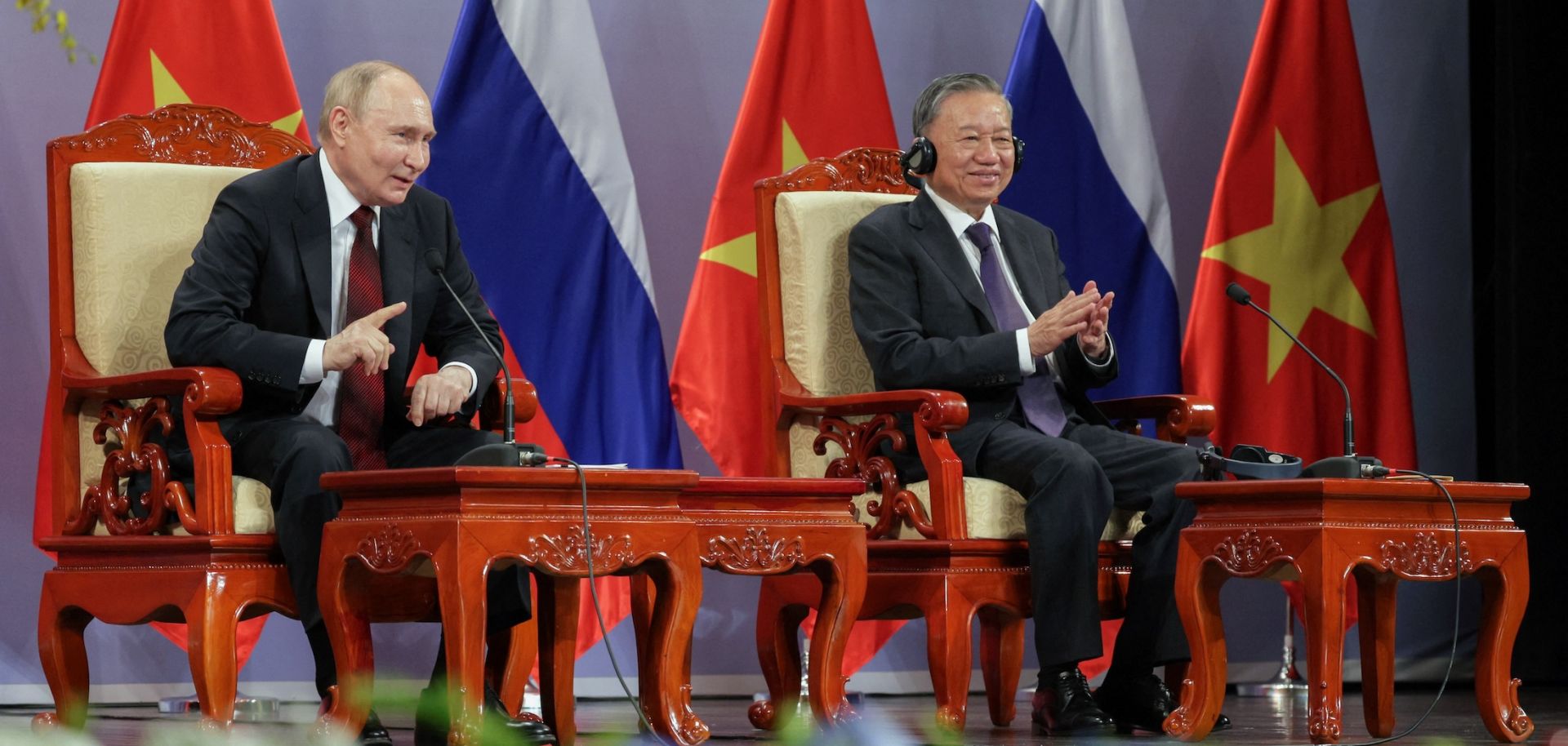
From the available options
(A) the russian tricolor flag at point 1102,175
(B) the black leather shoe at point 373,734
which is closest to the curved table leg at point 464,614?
(B) the black leather shoe at point 373,734

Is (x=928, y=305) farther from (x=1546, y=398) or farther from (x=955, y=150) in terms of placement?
(x=1546, y=398)

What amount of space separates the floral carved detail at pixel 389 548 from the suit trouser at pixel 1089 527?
1169 mm

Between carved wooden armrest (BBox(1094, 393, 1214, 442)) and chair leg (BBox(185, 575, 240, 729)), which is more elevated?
carved wooden armrest (BBox(1094, 393, 1214, 442))

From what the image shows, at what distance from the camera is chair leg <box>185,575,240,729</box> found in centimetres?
267

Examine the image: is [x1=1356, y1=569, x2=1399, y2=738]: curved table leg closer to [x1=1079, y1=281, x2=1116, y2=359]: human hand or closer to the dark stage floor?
the dark stage floor

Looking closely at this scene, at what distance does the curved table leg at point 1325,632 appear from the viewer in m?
2.72

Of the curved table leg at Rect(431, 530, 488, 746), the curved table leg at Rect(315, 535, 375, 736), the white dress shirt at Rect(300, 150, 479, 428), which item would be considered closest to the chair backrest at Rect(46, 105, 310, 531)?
the white dress shirt at Rect(300, 150, 479, 428)

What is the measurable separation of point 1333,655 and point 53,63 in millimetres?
3145

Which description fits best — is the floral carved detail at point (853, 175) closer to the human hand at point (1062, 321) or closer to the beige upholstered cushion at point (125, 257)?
the human hand at point (1062, 321)

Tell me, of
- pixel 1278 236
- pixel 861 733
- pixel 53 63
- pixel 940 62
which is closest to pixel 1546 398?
pixel 1278 236

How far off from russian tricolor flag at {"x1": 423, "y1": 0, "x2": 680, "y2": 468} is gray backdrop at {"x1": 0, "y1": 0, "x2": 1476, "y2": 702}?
1.16 feet

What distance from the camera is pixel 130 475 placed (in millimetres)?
2949

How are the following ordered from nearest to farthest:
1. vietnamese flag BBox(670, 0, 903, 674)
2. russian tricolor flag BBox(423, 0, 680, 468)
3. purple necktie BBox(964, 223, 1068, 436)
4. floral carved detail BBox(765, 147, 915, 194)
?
1. purple necktie BBox(964, 223, 1068, 436)
2. floral carved detail BBox(765, 147, 915, 194)
3. russian tricolor flag BBox(423, 0, 680, 468)
4. vietnamese flag BBox(670, 0, 903, 674)

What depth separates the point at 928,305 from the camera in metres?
3.50
